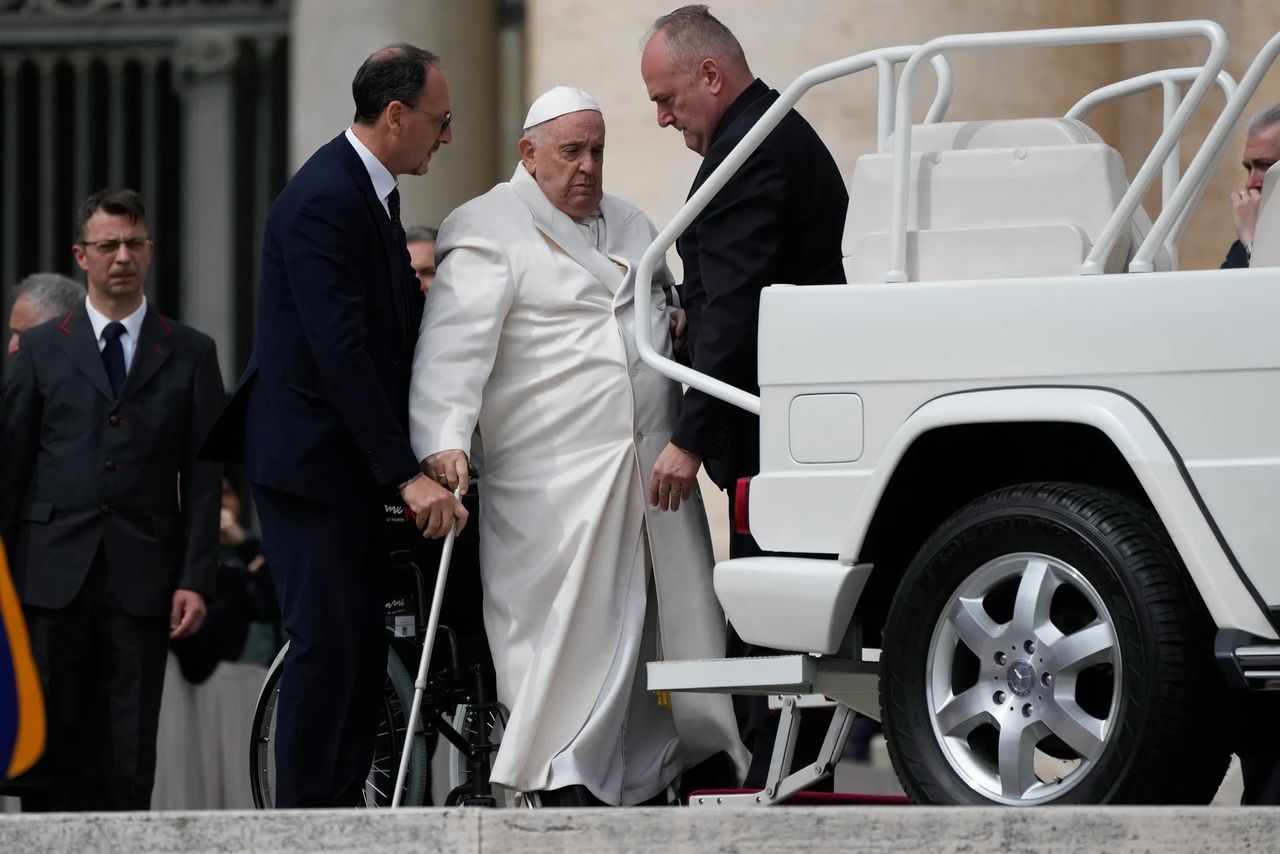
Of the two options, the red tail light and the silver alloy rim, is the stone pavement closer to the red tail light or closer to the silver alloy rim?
the silver alloy rim

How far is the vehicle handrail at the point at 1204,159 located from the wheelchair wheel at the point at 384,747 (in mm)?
2250

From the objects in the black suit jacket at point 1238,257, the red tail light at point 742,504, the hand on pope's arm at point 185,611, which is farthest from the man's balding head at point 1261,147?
the hand on pope's arm at point 185,611

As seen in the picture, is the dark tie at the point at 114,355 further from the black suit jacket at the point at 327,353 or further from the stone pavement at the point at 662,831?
the stone pavement at the point at 662,831

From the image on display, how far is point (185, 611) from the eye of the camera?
24.0ft

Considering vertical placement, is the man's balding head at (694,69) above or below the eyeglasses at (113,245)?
above

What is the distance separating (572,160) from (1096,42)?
65.6 inches

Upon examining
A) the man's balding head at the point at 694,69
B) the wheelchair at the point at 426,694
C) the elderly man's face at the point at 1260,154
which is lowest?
the wheelchair at the point at 426,694

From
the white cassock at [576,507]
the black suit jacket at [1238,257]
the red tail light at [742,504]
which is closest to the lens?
the red tail light at [742,504]

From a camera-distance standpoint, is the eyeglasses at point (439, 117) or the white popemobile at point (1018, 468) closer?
the white popemobile at point (1018, 468)

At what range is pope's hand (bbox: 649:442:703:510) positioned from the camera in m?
5.88

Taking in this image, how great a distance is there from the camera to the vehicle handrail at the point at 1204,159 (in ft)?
15.7

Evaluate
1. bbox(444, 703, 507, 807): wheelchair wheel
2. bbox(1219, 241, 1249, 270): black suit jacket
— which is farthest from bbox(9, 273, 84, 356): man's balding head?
bbox(1219, 241, 1249, 270): black suit jacket

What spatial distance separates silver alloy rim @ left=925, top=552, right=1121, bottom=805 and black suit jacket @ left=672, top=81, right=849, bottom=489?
1115mm

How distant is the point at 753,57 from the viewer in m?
9.02
